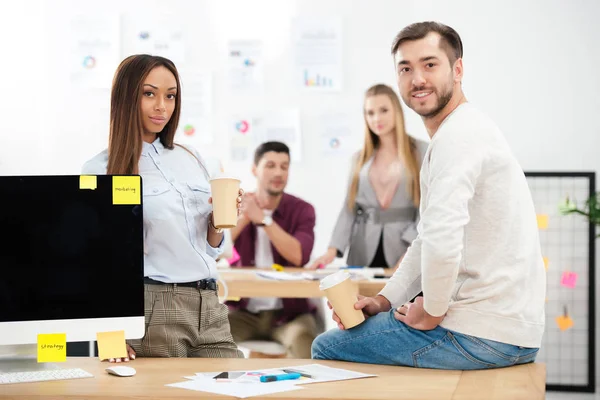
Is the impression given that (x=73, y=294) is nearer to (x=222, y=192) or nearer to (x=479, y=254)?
(x=222, y=192)

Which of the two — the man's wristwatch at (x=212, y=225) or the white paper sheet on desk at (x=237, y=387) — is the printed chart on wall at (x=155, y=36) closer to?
the man's wristwatch at (x=212, y=225)

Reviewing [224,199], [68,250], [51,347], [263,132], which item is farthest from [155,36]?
[51,347]

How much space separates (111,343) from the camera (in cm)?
190

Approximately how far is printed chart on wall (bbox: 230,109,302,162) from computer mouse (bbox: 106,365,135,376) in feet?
10.8

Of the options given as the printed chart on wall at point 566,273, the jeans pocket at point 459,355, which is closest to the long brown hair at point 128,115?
the jeans pocket at point 459,355

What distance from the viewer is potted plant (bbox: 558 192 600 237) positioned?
4480mm

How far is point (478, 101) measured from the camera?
4988 mm

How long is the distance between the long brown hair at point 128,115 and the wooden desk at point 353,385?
22.2 inches

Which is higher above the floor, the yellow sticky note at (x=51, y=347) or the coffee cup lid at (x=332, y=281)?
the coffee cup lid at (x=332, y=281)

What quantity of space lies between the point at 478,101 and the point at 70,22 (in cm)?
265

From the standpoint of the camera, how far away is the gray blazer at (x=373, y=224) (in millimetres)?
4043

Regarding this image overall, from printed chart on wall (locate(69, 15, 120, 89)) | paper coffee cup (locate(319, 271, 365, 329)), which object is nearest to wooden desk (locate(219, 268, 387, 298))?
paper coffee cup (locate(319, 271, 365, 329))

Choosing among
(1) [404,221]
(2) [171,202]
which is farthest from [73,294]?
(1) [404,221]

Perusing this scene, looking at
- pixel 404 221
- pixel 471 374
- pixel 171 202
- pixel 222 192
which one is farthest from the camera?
pixel 404 221
